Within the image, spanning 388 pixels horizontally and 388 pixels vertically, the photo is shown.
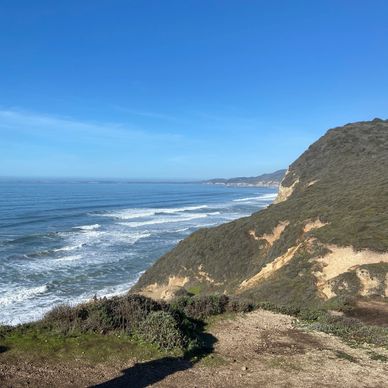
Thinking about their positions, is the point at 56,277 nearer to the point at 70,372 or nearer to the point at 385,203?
the point at 385,203

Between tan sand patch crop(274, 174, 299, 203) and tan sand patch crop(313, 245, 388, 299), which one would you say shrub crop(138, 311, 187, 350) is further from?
tan sand patch crop(274, 174, 299, 203)

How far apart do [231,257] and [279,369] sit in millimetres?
27197

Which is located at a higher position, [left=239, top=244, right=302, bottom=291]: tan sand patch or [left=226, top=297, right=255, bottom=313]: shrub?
[left=226, top=297, right=255, bottom=313]: shrub

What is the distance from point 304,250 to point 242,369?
2003 centimetres

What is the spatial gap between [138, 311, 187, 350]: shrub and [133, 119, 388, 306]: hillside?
11684 mm

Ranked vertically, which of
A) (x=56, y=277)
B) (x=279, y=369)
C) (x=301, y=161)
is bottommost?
(x=56, y=277)

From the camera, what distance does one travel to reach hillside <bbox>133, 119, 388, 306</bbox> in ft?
76.2

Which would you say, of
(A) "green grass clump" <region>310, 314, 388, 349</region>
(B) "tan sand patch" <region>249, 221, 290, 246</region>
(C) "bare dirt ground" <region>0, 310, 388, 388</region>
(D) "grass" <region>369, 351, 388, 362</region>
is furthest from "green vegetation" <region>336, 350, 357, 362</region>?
(B) "tan sand patch" <region>249, 221, 290, 246</region>

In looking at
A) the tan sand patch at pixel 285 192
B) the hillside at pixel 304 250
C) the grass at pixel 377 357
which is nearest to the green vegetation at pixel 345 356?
the grass at pixel 377 357

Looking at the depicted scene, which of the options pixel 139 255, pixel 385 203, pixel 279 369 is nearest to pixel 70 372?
pixel 279 369

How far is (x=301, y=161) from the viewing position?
230 feet

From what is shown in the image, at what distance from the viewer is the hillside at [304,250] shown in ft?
76.2

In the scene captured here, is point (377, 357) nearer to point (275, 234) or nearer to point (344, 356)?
point (344, 356)

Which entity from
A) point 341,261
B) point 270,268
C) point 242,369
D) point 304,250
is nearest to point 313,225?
point 304,250
